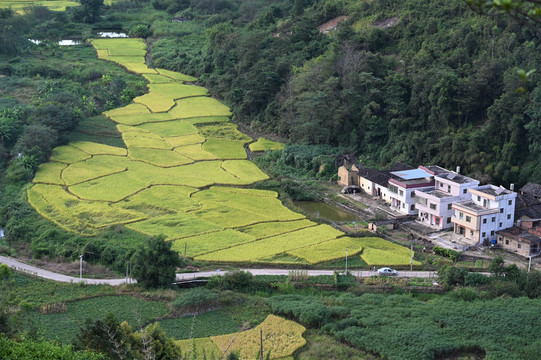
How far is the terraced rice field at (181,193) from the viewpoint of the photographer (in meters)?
29.0

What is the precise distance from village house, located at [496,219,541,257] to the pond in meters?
7.00

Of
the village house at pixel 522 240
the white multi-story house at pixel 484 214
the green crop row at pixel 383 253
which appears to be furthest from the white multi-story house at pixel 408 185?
the village house at pixel 522 240

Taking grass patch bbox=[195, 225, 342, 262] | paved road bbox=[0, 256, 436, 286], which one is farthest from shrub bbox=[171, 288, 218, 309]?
grass patch bbox=[195, 225, 342, 262]

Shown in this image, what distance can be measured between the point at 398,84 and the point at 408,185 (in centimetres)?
972

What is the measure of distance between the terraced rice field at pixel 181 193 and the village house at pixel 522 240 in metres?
5.78

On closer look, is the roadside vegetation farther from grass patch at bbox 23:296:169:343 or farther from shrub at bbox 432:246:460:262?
shrub at bbox 432:246:460:262

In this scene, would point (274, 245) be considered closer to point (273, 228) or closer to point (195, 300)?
point (273, 228)

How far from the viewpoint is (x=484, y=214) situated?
29188 mm

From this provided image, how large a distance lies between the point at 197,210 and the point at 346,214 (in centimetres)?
745

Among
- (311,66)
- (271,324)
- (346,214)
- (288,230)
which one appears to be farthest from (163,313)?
(311,66)

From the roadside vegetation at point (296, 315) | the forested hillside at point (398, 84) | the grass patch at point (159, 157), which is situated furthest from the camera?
the grass patch at point (159, 157)

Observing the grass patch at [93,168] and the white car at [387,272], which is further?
the grass patch at [93,168]

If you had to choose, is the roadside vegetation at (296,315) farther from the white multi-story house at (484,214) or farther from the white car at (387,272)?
the white multi-story house at (484,214)

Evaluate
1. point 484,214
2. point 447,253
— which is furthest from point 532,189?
point 447,253
